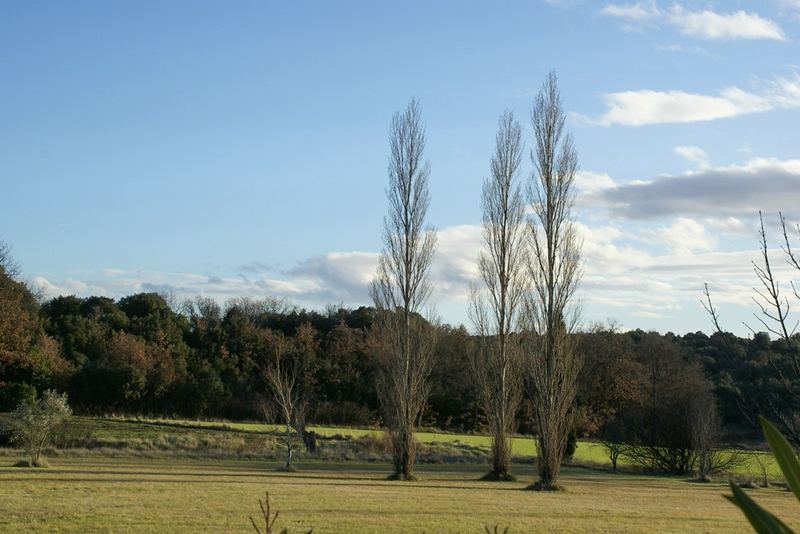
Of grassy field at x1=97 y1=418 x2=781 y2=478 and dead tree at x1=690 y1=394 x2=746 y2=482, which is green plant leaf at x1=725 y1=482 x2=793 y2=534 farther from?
grassy field at x1=97 y1=418 x2=781 y2=478

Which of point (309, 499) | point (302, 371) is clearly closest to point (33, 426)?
point (309, 499)

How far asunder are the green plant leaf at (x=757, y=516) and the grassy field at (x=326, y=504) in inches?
455

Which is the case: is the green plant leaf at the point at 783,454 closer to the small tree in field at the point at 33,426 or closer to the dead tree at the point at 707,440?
the small tree in field at the point at 33,426

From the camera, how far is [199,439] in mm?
38094

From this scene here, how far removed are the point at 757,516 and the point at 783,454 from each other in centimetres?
16

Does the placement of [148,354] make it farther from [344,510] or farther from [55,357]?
[344,510]

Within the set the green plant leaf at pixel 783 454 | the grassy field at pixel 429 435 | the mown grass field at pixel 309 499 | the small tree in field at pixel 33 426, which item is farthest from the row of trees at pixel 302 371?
the green plant leaf at pixel 783 454

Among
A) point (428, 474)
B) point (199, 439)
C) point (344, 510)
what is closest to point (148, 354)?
point (199, 439)

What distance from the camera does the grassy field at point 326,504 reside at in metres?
14.2

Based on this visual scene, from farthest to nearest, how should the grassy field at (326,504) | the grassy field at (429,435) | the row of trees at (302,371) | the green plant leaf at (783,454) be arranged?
the row of trees at (302,371), the grassy field at (429,435), the grassy field at (326,504), the green plant leaf at (783,454)

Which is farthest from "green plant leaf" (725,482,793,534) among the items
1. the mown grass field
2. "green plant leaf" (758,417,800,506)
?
the mown grass field

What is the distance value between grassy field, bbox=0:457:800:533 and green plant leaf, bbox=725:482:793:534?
11560mm

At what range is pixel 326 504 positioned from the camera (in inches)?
681

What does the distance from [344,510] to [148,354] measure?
35.2 metres
